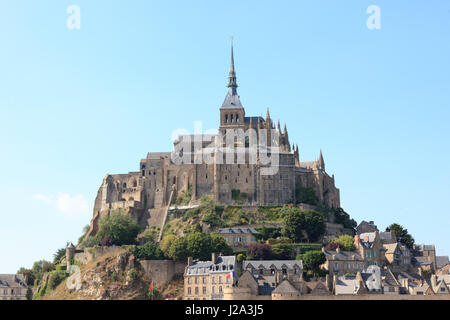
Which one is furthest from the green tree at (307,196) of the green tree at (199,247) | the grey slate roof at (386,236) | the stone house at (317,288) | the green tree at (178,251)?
the stone house at (317,288)

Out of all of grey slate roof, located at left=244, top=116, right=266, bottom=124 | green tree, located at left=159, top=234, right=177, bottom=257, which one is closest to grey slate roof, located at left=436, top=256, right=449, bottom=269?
grey slate roof, located at left=244, top=116, right=266, bottom=124

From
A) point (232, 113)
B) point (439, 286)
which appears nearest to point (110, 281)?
point (439, 286)

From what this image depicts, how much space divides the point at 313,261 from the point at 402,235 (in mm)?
21454

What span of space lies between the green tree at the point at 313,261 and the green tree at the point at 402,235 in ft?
63.0

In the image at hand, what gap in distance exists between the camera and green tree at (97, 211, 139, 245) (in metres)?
95.8

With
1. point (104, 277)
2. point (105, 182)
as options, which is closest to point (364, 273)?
point (104, 277)

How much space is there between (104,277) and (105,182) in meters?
25.9

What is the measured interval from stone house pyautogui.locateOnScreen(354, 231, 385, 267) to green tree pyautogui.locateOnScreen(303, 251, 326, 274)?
6038mm

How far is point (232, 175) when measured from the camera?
4139 inches

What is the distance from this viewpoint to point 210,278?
7862 centimetres

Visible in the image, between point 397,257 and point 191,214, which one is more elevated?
point 191,214

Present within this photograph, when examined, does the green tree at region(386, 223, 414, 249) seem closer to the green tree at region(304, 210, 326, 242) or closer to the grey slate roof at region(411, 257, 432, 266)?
the grey slate roof at region(411, 257, 432, 266)

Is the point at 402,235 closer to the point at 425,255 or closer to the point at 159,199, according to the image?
the point at 425,255
